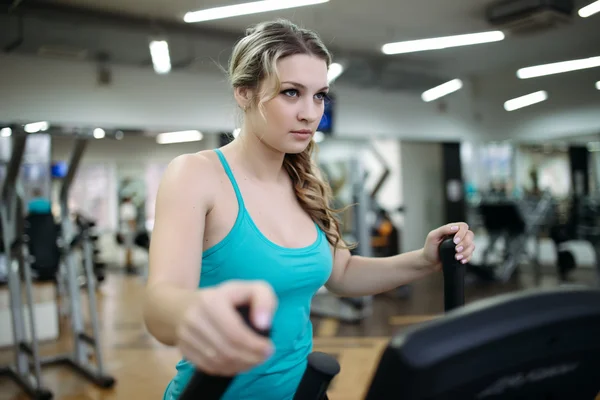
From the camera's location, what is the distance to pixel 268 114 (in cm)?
83

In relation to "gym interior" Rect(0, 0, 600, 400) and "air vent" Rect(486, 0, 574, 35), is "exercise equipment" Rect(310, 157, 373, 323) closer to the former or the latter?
"gym interior" Rect(0, 0, 600, 400)

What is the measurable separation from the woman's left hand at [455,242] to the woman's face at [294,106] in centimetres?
32

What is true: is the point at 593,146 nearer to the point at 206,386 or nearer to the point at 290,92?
the point at 290,92

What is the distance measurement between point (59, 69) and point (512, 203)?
6095mm

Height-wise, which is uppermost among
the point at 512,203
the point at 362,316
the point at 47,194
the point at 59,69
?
the point at 59,69

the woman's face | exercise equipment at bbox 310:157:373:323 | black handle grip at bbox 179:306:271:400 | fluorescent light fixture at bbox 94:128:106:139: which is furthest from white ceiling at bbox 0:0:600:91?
black handle grip at bbox 179:306:271:400

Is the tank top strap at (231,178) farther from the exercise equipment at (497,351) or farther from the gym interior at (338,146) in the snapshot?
the gym interior at (338,146)

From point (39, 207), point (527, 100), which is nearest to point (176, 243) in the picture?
point (39, 207)

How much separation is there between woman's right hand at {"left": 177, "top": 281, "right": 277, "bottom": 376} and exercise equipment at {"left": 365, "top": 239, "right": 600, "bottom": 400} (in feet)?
0.38

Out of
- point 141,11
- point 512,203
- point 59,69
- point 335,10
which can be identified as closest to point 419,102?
point 512,203

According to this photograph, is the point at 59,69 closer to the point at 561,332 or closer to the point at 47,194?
the point at 47,194

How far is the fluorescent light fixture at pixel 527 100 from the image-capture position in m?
4.88

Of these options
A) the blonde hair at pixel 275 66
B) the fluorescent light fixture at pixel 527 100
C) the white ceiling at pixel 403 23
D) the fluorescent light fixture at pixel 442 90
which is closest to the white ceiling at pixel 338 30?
the white ceiling at pixel 403 23

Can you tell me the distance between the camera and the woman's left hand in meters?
0.88
